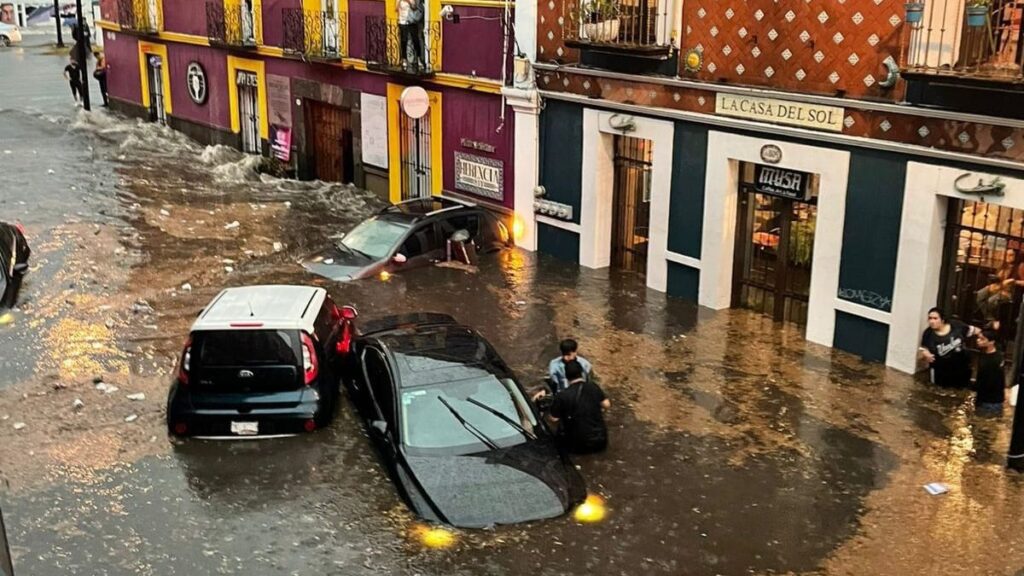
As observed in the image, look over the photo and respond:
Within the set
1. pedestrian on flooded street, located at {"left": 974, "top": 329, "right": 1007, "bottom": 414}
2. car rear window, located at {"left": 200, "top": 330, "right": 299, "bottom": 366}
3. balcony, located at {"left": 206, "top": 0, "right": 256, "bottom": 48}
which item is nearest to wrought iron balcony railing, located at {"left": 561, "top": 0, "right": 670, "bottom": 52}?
pedestrian on flooded street, located at {"left": 974, "top": 329, "right": 1007, "bottom": 414}

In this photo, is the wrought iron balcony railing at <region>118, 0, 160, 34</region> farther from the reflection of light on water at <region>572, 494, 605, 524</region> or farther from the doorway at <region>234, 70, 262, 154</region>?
the reflection of light on water at <region>572, 494, 605, 524</region>

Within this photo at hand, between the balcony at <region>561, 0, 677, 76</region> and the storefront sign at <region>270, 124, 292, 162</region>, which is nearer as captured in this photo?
the balcony at <region>561, 0, 677, 76</region>

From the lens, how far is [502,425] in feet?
32.3

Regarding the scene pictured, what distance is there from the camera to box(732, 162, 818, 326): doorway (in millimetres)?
15031

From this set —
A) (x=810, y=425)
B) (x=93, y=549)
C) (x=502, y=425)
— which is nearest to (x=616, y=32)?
(x=810, y=425)

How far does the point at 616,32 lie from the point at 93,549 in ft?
37.8

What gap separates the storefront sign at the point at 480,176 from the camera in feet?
66.3

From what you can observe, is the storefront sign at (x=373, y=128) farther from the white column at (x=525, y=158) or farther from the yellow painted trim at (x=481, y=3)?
the white column at (x=525, y=158)

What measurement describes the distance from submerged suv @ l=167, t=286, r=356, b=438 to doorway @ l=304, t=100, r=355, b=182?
14.5 meters

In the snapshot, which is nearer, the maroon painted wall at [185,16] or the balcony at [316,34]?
the balcony at [316,34]

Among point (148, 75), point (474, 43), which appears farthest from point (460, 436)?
point (148, 75)

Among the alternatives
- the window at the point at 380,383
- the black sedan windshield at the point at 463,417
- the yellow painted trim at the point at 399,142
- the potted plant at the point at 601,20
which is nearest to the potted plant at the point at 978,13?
the potted plant at the point at 601,20

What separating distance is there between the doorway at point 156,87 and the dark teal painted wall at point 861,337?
85.7 feet

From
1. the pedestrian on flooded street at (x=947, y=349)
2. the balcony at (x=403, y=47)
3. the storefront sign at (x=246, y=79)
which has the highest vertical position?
the balcony at (x=403, y=47)
